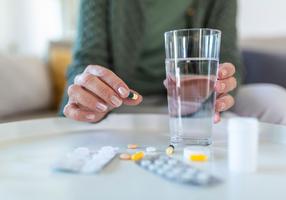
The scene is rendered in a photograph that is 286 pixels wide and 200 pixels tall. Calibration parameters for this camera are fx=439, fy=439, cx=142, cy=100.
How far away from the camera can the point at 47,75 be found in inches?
77.7

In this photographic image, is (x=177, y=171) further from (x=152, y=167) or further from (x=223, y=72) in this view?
(x=223, y=72)

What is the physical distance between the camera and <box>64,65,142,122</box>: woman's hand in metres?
0.65

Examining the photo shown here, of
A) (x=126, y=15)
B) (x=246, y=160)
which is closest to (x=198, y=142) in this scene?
(x=246, y=160)

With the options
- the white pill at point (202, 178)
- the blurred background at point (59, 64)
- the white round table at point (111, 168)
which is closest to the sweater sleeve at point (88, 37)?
the white round table at point (111, 168)

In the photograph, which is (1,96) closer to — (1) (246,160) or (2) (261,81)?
(2) (261,81)

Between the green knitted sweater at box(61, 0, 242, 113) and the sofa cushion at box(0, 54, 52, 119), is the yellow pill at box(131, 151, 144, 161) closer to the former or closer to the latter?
the green knitted sweater at box(61, 0, 242, 113)

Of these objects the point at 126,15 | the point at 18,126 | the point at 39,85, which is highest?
the point at 126,15

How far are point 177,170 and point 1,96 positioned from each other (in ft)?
4.57

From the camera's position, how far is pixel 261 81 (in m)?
1.75

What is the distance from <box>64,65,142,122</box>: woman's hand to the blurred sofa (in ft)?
3.34

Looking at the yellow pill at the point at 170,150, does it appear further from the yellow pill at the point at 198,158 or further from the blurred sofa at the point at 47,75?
the blurred sofa at the point at 47,75

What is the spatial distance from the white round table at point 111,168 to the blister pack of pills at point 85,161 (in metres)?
0.01

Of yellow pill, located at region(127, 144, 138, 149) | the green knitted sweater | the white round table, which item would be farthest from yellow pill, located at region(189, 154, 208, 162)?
the green knitted sweater

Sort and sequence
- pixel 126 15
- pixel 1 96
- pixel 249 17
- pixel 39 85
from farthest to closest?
1. pixel 249 17
2. pixel 39 85
3. pixel 1 96
4. pixel 126 15
